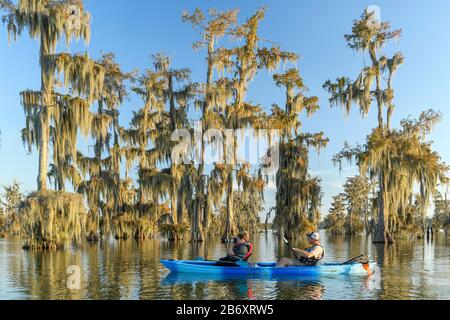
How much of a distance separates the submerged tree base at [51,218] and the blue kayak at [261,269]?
10.6 meters

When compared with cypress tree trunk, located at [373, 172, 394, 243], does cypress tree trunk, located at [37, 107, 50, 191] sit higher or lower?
higher

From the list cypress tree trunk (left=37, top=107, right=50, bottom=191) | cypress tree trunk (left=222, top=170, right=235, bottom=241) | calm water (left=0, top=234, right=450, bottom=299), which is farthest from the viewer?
cypress tree trunk (left=222, top=170, right=235, bottom=241)

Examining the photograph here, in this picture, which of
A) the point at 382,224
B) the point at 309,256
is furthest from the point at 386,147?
the point at 309,256

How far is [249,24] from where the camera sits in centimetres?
3850

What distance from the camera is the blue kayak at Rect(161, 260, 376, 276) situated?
17.4m

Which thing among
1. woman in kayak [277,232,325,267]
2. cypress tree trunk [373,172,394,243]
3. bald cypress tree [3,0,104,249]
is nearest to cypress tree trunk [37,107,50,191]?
bald cypress tree [3,0,104,249]

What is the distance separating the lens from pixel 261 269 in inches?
685

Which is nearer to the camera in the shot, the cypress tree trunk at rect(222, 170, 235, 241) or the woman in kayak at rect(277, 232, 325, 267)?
the woman in kayak at rect(277, 232, 325, 267)

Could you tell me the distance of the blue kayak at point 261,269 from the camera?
1741 centimetres

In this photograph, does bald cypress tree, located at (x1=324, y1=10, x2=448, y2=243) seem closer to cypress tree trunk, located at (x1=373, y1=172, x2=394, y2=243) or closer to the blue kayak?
cypress tree trunk, located at (x1=373, y1=172, x2=394, y2=243)

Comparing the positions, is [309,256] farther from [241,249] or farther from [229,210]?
[229,210]

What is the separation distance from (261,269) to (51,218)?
13.3 meters

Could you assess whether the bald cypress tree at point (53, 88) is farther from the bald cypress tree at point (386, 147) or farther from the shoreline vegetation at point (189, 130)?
the bald cypress tree at point (386, 147)

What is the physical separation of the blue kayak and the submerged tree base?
416 inches
